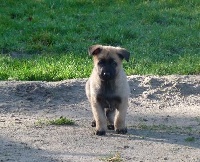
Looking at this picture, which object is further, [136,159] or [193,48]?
[193,48]

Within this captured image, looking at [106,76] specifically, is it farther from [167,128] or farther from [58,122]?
[167,128]

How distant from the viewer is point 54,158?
7.29 m

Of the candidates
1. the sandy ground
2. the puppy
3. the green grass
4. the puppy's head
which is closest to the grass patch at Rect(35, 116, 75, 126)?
the sandy ground

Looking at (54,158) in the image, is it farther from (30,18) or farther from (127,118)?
(30,18)

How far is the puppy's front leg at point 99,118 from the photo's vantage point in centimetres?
846

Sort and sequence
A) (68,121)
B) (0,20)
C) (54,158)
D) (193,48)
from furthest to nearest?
(0,20) < (193,48) < (68,121) < (54,158)

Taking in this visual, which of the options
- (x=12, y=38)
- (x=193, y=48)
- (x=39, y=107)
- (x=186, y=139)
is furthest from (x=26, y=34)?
(x=186, y=139)

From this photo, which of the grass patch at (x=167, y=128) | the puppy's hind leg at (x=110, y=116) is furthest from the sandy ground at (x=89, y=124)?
the puppy's hind leg at (x=110, y=116)

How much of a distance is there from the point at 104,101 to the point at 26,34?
737 cm

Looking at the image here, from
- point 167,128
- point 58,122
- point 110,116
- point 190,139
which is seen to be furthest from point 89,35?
point 190,139

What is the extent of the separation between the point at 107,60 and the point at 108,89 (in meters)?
0.39

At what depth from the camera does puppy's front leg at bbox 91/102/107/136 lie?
846 centimetres

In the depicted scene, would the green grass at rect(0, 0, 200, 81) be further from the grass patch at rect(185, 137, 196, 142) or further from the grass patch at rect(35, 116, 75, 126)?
the grass patch at rect(185, 137, 196, 142)

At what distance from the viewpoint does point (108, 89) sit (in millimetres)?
8625
